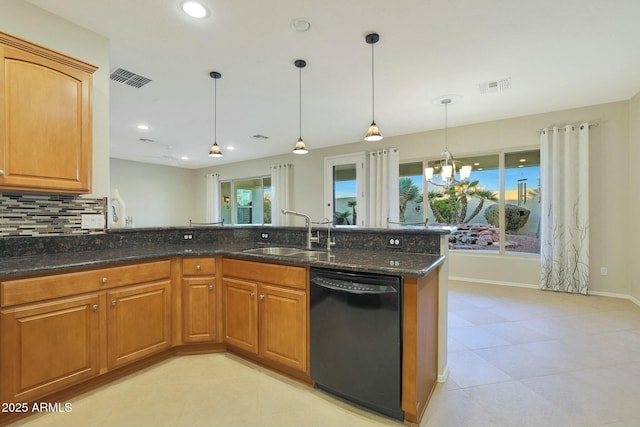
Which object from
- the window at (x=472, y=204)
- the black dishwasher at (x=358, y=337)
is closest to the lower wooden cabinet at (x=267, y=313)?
the black dishwasher at (x=358, y=337)

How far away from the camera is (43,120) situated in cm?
193

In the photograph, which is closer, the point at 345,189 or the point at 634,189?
the point at 634,189

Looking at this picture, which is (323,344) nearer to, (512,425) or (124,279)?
(512,425)

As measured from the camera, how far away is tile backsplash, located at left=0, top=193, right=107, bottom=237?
79.4 inches

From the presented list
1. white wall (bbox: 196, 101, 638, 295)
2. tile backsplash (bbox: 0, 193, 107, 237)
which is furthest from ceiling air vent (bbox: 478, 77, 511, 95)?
tile backsplash (bbox: 0, 193, 107, 237)

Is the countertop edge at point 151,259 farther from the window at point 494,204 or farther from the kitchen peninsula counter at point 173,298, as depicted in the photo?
the window at point 494,204

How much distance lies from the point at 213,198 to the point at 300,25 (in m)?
7.33

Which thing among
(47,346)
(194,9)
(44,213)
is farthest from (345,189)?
(47,346)

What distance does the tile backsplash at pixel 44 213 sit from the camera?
202 centimetres

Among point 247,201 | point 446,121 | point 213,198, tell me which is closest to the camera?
point 446,121

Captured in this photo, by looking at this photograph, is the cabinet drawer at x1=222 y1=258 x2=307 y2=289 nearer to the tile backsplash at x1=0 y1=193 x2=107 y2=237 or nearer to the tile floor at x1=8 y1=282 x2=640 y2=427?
the tile floor at x1=8 y1=282 x2=640 y2=427

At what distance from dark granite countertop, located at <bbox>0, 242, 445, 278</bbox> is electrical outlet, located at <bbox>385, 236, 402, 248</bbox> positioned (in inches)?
2.5

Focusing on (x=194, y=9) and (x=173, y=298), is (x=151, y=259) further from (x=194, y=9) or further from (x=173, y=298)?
(x=194, y=9)

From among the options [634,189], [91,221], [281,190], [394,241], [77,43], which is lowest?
[394,241]
